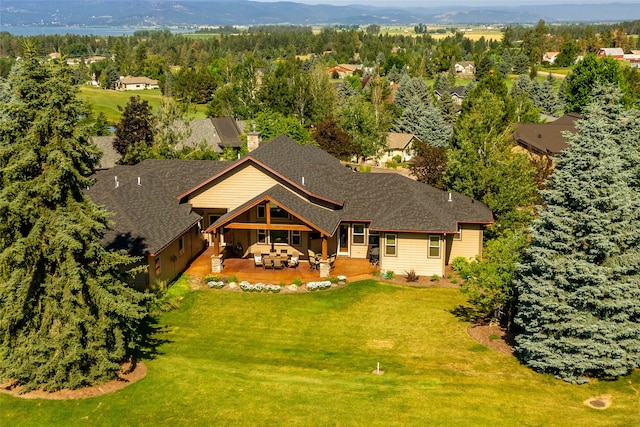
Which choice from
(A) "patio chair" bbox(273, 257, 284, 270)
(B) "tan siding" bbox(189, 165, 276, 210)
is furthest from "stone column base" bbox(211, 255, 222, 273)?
(B) "tan siding" bbox(189, 165, 276, 210)

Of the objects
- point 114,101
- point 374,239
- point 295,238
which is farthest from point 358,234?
point 114,101

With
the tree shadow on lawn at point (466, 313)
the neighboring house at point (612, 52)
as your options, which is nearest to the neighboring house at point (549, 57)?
the neighboring house at point (612, 52)

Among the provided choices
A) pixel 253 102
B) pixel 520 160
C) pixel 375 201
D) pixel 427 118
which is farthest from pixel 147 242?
pixel 253 102

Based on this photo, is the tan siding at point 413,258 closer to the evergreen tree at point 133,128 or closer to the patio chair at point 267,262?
the patio chair at point 267,262

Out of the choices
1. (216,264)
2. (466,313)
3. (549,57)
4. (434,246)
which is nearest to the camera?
(466,313)

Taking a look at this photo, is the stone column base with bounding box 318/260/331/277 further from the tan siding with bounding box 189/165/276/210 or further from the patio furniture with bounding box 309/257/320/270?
the tan siding with bounding box 189/165/276/210

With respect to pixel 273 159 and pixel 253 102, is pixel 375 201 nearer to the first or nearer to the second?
pixel 273 159

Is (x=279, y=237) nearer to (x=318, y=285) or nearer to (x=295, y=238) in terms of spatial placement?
(x=295, y=238)
